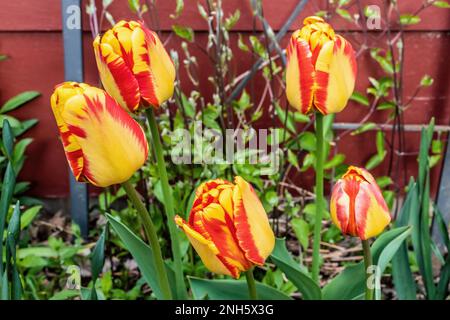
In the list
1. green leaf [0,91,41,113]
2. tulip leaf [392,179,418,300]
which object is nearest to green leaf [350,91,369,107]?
tulip leaf [392,179,418,300]

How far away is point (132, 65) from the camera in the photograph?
1.95 feet

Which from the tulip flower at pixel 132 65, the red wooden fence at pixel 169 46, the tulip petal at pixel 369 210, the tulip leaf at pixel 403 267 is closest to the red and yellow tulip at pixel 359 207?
the tulip petal at pixel 369 210

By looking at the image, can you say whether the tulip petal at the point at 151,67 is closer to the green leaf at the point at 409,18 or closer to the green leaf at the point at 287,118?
the green leaf at the point at 287,118

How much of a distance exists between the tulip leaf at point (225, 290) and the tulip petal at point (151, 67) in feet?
0.93

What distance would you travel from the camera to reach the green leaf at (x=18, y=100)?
131 centimetres

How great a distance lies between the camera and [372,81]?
1.35 m

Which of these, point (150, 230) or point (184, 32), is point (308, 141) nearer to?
point (184, 32)

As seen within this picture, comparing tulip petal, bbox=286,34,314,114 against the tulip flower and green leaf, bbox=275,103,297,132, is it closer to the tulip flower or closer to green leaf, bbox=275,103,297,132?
the tulip flower

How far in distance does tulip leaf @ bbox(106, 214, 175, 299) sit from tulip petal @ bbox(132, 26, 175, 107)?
8.0 inches

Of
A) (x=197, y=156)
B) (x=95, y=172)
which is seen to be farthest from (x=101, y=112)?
(x=197, y=156)

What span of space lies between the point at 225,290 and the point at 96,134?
0.35 metres

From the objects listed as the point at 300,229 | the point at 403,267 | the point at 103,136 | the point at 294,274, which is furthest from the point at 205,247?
the point at 300,229
